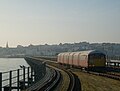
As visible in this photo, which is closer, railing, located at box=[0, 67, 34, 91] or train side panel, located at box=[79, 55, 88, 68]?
railing, located at box=[0, 67, 34, 91]

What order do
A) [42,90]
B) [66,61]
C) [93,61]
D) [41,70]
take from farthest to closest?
[66,61]
[93,61]
[41,70]
[42,90]

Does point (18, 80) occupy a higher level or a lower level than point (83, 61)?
lower

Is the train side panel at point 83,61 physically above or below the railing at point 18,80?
above

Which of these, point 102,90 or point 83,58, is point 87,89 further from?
point 83,58

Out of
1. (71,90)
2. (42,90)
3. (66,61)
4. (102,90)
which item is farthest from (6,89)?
(66,61)

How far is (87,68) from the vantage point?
5253 cm

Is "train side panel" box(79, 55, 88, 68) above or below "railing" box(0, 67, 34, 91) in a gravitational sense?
above

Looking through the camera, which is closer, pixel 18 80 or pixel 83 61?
pixel 18 80

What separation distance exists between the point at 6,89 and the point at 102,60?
29418mm

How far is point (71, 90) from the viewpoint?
78.4 feet

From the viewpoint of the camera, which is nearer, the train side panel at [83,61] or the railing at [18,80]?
the railing at [18,80]

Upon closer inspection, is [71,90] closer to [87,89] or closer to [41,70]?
[87,89]

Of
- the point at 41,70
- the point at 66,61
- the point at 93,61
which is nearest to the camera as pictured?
the point at 41,70

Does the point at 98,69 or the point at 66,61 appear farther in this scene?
the point at 66,61
